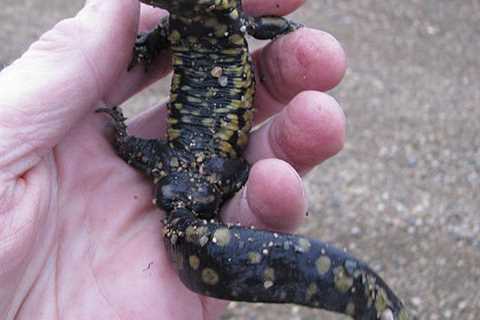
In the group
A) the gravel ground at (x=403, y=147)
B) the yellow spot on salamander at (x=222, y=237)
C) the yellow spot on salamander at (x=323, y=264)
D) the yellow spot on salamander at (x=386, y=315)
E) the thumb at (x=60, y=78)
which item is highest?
the thumb at (x=60, y=78)

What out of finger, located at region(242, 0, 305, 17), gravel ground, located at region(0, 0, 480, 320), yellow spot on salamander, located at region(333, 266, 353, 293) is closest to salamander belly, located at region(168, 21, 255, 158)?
finger, located at region(242, 0, 305, 17)

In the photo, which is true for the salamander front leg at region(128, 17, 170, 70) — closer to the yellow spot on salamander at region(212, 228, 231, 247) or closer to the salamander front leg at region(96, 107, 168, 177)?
the salamander front leg at region(96, 107, 168, 177)

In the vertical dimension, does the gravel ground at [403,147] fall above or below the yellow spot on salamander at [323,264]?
below

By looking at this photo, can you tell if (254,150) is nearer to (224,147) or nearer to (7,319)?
(224,147)

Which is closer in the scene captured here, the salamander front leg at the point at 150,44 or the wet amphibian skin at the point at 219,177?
the wet amphibian skin at the point at 219,177

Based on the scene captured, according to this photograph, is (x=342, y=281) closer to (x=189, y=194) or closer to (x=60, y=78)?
(x=189, y=194)

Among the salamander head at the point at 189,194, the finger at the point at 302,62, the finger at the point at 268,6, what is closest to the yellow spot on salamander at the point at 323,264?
the salamander head at the point at 189,194

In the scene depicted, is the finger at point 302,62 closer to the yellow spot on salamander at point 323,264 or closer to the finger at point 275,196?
the finger at point 275,196
